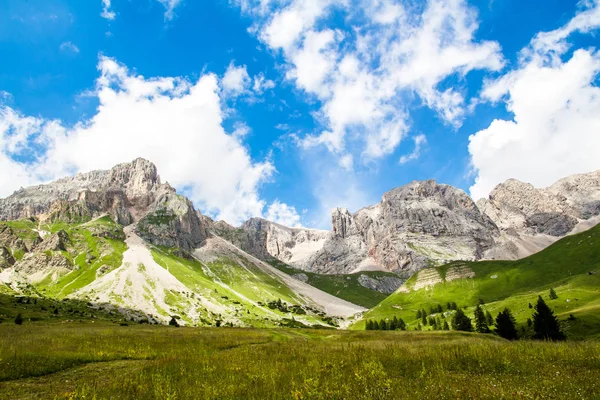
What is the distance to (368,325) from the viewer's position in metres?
178

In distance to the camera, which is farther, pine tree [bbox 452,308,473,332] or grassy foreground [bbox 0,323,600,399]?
pine tree [bbox 452,308,473,332]

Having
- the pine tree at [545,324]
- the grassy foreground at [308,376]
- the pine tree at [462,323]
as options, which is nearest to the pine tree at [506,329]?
the pine tree at [545,324]

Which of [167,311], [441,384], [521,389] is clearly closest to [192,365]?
[441,384]

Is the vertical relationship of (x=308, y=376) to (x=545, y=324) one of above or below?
above

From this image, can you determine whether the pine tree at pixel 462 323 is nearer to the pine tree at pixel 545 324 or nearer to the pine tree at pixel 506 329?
the pine tree at pixel 506 329

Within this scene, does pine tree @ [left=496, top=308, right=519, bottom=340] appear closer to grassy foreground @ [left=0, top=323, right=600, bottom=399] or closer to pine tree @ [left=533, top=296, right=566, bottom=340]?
pine tree @ [left=533, top=296, right=566, bottom=340]

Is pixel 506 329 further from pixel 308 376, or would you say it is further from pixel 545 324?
pixel 308 376

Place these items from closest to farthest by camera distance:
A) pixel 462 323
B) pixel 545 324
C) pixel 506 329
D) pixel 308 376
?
pixel 308 376 → pixel 545 324 → pixel 506 329 → pixel 462 323

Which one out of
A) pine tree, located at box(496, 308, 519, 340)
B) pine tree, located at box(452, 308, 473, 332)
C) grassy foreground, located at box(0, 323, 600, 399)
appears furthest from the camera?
pine tree, located at box(452, 308, 473, 332)

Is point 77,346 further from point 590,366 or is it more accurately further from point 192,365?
point 590,366

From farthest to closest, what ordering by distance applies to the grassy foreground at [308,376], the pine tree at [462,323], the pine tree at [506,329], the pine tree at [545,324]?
the pine tree at [462,323], the pine tree at [506,329], the pine tree at [545,324], the grassy foreground at [308,376]

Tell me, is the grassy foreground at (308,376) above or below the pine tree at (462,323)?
above

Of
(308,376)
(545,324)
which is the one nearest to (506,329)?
(545,324)

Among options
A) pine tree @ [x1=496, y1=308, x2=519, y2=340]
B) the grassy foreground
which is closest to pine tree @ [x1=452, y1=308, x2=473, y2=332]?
pine tree @ [x1=496, y1=308, x2=519, y2=340]
